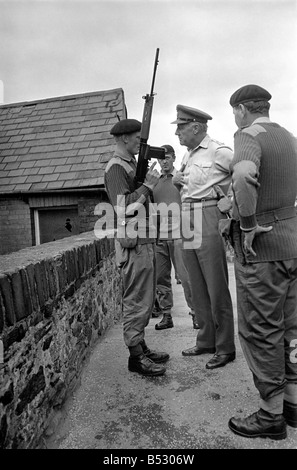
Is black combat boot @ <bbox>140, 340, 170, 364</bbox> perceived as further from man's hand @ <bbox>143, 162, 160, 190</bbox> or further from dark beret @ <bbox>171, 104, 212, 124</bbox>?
dark beret @ <bbox>171, 104, 212, 124</bbox>

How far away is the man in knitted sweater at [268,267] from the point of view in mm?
2266

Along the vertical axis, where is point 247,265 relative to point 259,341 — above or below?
above

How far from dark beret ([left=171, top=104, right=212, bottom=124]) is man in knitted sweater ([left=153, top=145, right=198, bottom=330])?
146 centimetres

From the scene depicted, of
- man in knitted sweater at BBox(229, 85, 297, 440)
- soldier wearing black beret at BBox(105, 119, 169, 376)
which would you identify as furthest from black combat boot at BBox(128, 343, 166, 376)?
man in knitted sweater at BBox(229, 85, 297, 440)

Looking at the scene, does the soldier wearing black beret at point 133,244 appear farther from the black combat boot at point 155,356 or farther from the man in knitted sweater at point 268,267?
the man in knitted sweater at point 268,267

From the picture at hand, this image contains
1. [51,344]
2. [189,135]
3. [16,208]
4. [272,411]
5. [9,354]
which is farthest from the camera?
[16,208]

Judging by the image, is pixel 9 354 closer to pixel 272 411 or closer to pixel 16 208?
pixel 272 411

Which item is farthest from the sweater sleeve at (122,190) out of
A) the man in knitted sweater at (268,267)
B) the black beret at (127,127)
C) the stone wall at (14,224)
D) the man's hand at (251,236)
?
the stone wall at (14,224)

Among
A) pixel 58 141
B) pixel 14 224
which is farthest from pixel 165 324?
pixel 58 141

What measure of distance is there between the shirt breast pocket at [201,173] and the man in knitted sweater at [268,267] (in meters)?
0.87

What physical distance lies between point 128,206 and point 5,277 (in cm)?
140

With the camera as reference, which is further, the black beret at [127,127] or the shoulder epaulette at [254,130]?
the black beret at [127,127]

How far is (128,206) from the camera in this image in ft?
10.2
